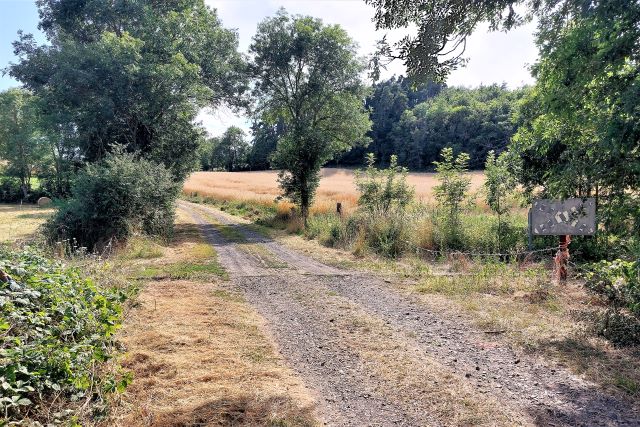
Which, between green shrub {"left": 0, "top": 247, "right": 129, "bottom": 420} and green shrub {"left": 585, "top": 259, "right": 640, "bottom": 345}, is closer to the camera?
green shrub {"left": 0, "top": 247, "right": 129, "bottom": 420}

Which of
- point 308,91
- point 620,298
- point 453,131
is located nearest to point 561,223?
point 620,298

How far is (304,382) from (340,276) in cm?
570

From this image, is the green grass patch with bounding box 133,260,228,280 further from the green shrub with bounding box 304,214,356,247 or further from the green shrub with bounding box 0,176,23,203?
the green shrub with bounding box 0,176,23,203

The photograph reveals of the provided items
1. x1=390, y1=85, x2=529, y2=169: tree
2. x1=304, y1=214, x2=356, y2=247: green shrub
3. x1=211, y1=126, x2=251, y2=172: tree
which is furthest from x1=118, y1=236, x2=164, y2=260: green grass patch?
x1=211, y1=126, x2=251, y2=172: tree

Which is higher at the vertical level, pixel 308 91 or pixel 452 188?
pixel 308 91

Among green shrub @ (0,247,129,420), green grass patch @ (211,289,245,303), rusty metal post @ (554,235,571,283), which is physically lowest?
green grass patch @ (211,289,245,303)

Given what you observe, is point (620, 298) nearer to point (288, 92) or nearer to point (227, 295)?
point (227, 295)

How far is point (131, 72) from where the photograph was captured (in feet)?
55.1

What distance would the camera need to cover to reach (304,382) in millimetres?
4473

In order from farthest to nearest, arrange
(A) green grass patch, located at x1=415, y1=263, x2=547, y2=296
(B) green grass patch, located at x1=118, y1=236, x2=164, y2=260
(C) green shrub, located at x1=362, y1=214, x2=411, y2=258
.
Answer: (C) green shrub, located at x1=362, y1=214, x2=411, y2=258 < (B) green grass patch, located at x1=118, y1=236, x2=164, y2=260 < (A) green grass patch, located at x1=415, y1=263, x2=547, y2=296

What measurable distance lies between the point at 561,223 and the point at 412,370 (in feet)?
19.0

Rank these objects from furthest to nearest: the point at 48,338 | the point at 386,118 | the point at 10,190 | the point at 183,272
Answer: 1. the point at 386,118
2. the point at 10,190
3. the point at 183,272
4. the point at 48,338

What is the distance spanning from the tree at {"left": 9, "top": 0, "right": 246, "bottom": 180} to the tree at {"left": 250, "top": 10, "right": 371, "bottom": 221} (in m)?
2.02

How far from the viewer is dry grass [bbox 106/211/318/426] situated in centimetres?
374
